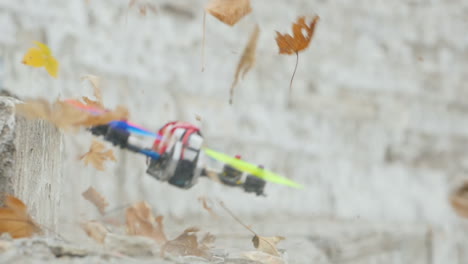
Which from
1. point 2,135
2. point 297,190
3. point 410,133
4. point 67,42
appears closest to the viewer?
point 2,135

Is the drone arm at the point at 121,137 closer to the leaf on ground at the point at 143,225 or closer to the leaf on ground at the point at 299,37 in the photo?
the leaf on ground at the point at 143,225

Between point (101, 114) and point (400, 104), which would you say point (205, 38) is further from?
point (101, 114)

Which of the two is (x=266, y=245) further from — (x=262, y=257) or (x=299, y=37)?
(x=299, y=37)

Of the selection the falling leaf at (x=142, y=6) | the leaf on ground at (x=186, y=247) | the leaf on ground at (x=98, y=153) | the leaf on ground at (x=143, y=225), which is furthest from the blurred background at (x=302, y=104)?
the leaf on ground at (x=186, y=247)

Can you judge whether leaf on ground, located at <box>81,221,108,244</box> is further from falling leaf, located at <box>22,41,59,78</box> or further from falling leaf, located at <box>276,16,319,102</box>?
falling leaf, located at <box>22,41,59,78</box>

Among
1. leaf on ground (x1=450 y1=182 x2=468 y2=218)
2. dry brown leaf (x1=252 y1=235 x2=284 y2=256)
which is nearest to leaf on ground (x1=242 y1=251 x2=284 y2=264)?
dry brown leaf (x1=252 y1=235 x2=284 y2=256)

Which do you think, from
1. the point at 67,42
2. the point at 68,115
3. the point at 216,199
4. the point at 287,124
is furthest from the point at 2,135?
the point at 287,124

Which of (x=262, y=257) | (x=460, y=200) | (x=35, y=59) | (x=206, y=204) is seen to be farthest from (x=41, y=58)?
(x=460, y=200)
